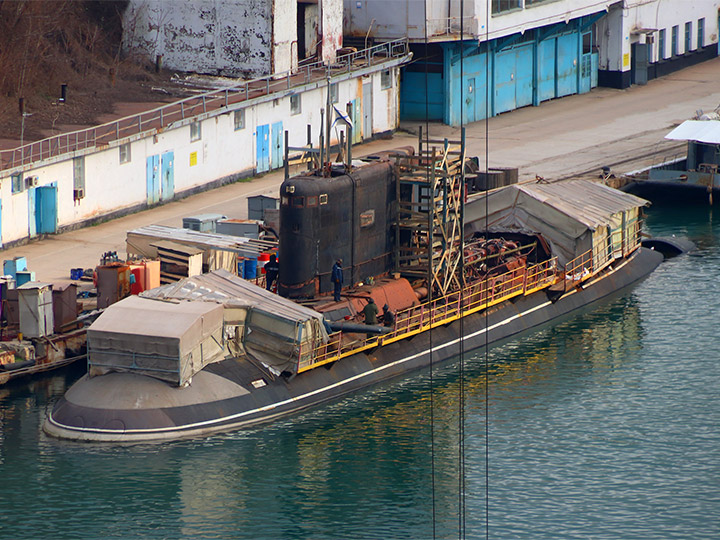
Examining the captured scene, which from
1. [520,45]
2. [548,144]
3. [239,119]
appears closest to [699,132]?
[548,144]

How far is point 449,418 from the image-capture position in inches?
1984

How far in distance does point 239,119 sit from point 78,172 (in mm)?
12736

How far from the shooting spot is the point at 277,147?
266 ft

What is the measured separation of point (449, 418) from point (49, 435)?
43.9 feet

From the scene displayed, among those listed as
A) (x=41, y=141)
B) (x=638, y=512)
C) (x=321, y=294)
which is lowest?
(x=638, y=512)

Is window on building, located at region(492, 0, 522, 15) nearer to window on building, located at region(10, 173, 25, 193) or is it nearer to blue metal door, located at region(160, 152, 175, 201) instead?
blue metal door, located at region(160, 152, 175, 201)

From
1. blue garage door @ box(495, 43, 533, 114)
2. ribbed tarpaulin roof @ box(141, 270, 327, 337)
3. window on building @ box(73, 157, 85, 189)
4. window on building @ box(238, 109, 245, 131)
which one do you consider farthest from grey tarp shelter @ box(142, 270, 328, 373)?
blue garage door @ box(495, 43, 533, 114)

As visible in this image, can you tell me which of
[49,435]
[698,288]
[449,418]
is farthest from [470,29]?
[49,435]

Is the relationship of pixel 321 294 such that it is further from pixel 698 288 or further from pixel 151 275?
pixel 698 288

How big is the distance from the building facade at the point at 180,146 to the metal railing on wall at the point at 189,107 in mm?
79

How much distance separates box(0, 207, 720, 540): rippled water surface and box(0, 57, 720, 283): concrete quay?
12.9m

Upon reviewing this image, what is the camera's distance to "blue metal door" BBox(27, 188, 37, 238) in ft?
213

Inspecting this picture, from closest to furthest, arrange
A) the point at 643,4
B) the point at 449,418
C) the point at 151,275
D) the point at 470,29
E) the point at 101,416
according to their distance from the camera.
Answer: the point at 101,416 < the point at 449,418 < the point at 151,275 < the point at 470,29 < the point at 643,4

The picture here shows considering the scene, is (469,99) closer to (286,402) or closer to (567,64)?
(567,64)
